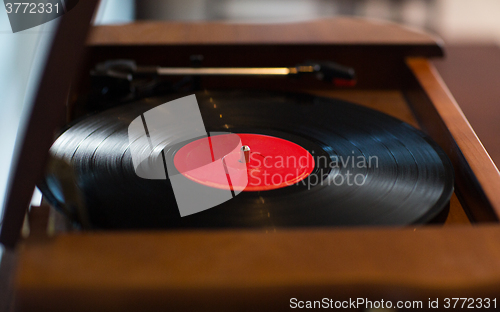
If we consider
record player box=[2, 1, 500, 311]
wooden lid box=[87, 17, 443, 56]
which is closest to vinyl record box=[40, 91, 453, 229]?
record player box=[2, 1, 500, 311]

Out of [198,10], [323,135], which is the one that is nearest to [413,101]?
[323,135]

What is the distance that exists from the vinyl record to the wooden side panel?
0.12 feet

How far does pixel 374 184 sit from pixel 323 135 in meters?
0.19

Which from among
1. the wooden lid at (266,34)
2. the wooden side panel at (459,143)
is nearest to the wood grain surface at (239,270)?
the wooden side panel at (459,143)

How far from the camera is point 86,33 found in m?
0.46

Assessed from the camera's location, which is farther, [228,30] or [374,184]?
[228,30]

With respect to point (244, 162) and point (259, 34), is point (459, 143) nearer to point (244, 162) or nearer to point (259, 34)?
point (244, 162)

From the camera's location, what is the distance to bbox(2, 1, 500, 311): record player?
0.42m

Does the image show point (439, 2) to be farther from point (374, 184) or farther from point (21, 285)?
point (21, 285)

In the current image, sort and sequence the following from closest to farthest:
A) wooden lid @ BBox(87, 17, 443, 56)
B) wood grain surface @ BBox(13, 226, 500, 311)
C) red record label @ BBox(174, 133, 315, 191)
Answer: wood grain surface @ BBox(13, 226, 500, 311)
red record label @ BBox(174, 133, 315, 191)
wooden lid @ BBox(87, 17, 443, 56)

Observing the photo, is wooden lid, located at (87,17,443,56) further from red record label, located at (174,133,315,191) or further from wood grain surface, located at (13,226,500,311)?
wood grain surface, located at (13,226,500,311)

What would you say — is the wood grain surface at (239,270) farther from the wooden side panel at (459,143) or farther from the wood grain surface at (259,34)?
the wood grain surface at (259,34)

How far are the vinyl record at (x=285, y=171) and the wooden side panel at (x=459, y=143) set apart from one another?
0.04 meters

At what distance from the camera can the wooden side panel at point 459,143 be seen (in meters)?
0.60
